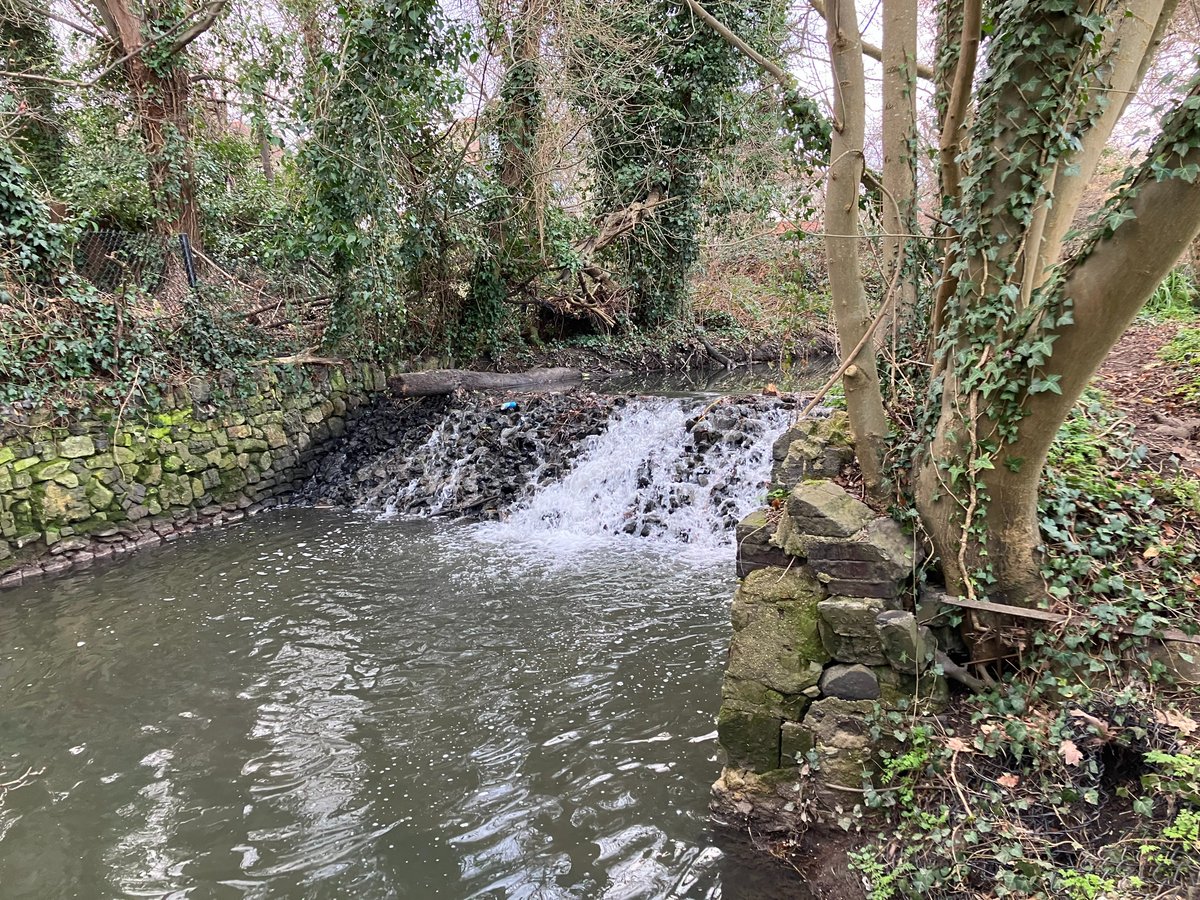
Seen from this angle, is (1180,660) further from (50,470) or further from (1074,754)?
(50,470)

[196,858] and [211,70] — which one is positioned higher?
[211,70]

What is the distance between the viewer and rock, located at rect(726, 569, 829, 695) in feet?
9.65

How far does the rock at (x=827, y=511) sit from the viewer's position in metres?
2.97

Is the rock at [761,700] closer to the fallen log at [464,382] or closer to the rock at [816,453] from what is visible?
the rock at [816,453]

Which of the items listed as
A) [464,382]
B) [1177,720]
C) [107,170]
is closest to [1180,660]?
[1177,720]

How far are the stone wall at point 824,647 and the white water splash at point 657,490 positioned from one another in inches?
137

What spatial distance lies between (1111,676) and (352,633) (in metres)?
4.67

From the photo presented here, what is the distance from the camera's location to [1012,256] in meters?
2.72

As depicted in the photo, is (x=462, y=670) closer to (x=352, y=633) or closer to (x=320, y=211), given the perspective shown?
(x=352, y=633)

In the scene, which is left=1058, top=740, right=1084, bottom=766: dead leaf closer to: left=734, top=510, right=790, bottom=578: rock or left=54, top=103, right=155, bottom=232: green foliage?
left=734, top=510, right=790, bottom=578: rock

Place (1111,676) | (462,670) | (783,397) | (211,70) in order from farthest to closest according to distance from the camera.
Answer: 1. (211,70)
2. (783,397)
3. (462,670)
4. (1111,676)

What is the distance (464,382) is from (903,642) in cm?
923

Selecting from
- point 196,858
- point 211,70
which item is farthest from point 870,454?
point 211,70

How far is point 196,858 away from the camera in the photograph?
9.96 ft
